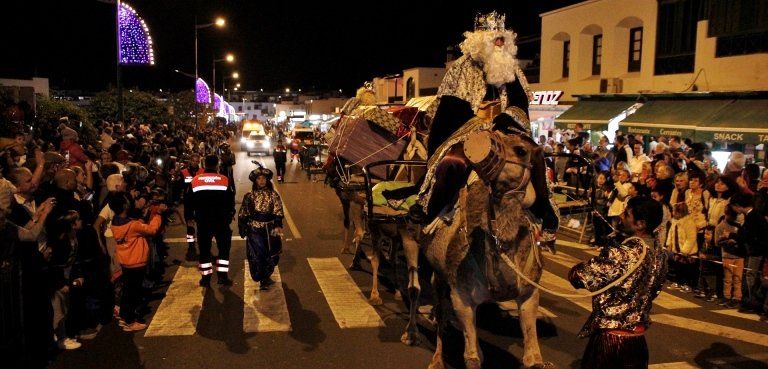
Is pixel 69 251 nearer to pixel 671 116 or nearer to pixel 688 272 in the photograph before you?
pixel 688 272

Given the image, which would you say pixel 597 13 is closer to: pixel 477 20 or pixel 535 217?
pixel 477 20

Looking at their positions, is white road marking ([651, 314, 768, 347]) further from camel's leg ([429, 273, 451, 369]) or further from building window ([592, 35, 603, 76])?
building window ([592, 35, 603, 76])

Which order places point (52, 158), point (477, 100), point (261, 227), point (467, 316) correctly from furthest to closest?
point (261, 227) → point (52, 158) → point (477, 100) → point (467, 316)

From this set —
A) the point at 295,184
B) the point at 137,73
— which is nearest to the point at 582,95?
the point at 295,184

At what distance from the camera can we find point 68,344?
7.28 meters

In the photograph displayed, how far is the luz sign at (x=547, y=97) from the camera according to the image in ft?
79.2

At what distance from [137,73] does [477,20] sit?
168ft

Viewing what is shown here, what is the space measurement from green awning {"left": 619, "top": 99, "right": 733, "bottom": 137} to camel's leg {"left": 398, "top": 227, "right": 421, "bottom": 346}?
445 inches

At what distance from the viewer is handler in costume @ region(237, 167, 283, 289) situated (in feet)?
32.5

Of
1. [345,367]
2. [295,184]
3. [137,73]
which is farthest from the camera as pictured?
[137,73]

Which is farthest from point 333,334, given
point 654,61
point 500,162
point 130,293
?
point 654,61

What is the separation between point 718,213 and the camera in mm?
10172

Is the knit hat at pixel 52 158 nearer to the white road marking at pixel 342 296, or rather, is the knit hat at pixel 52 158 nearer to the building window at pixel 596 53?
the white road marking at pixel 342 296

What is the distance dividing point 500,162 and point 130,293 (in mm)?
5174
